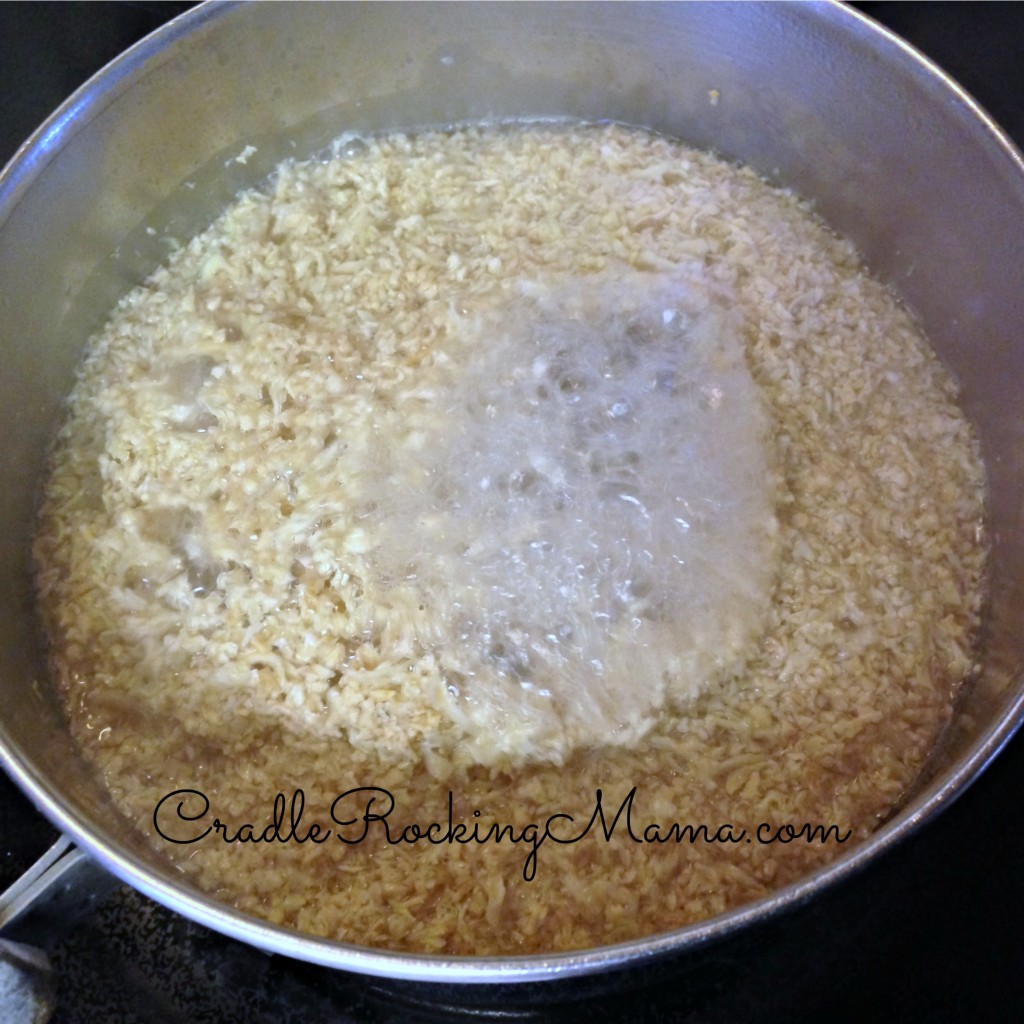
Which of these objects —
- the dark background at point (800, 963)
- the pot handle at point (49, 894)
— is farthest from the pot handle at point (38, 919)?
the dark background at point (800, 963)

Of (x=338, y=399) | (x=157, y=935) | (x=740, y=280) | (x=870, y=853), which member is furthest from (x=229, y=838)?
(x=740, y=280)

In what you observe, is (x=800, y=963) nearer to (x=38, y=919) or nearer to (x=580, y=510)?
(x=580, y=510)

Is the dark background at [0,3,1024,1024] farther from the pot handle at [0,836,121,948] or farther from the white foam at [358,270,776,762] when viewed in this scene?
the white foam at [358,270,776,762]

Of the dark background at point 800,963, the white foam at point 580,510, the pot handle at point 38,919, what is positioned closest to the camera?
the pot handle at point 38,919

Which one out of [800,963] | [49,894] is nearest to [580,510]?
[800,963]

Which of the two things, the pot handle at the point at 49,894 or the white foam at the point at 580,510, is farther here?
the white foam at the point at 580,510

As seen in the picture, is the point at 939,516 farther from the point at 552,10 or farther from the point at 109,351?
the point at 109,351

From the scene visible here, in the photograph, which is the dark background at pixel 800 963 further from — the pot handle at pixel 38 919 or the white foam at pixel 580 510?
the white foam at pixel 580 510

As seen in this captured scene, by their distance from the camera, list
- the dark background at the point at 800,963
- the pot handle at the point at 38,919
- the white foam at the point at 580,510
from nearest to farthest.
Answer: the pot handle at the point at 38,919 → the dark background at the point at 800,963 → the white foam at the point at 580,510
